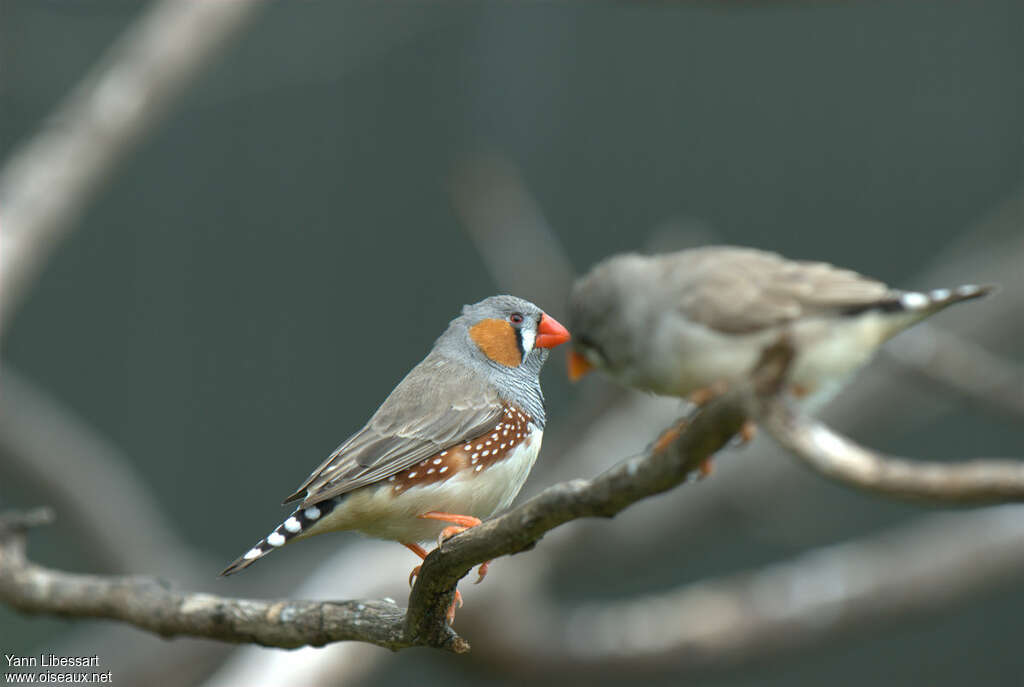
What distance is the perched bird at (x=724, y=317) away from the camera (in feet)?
3.43

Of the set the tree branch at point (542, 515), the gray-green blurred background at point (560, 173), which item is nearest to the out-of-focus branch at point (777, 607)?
the gray-green blurred background at point (560, 173)

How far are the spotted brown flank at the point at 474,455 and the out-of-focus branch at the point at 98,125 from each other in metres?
3.52

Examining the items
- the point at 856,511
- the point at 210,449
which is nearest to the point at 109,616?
the point at 210,449

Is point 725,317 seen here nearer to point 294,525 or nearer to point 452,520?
point 452,520

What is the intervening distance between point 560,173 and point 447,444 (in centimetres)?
398

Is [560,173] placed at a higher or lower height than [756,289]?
lower

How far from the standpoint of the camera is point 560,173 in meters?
5.14

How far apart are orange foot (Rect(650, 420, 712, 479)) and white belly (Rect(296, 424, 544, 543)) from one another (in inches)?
10.2

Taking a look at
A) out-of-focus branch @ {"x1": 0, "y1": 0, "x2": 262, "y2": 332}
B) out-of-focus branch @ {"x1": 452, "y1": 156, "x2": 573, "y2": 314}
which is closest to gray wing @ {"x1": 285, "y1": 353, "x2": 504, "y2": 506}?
out-of-focus branch @ {"x1": 452, "y1": 156, "x2": 573, "y2": 314}

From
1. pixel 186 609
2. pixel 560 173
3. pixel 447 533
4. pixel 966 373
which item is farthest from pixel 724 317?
pixel 560 173

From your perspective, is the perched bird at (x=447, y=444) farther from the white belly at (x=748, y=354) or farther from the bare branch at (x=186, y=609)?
the bare branch at (x=186, y=609)

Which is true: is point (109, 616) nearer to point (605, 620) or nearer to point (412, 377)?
point (412, 377)

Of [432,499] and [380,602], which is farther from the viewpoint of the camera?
[380,602]

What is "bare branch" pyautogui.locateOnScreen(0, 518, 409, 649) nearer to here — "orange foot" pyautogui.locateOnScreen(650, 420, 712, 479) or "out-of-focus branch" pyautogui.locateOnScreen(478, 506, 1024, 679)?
"orange foot" pyautogui.locateOnScreen(650, 420, 712, 479)
